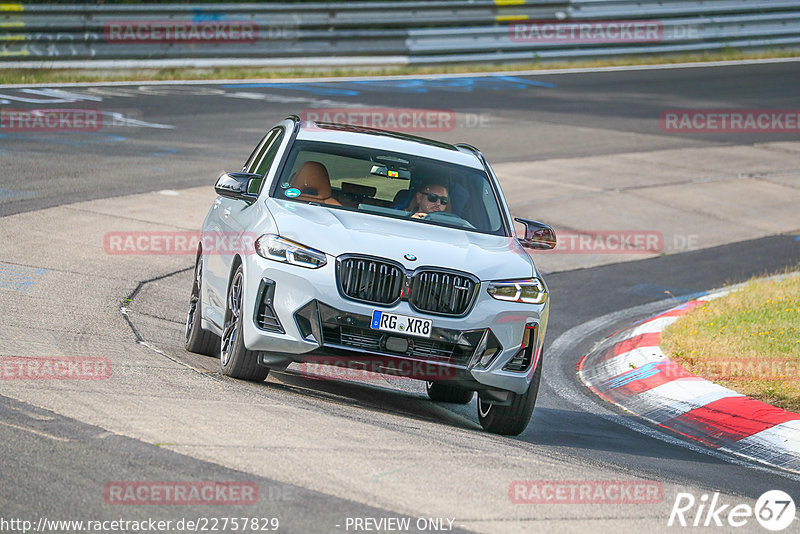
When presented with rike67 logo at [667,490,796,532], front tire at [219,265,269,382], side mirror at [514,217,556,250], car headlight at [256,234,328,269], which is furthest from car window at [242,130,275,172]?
rike67 logo at [667,490,796,532]

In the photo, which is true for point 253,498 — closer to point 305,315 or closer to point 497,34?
point 305,315

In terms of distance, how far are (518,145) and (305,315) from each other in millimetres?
14750

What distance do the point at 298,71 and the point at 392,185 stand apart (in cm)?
1935

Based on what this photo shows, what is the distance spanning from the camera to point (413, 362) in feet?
23.5

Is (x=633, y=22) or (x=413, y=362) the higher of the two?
(x=633, y=22)

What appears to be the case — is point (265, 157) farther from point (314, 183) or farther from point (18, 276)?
point (18, 276)

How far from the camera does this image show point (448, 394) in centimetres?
888

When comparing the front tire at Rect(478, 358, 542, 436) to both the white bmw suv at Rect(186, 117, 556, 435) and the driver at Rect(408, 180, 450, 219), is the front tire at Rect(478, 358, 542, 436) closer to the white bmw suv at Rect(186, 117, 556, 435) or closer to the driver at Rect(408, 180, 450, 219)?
the white bmw suv at Rect(186, 117, 556, 435)

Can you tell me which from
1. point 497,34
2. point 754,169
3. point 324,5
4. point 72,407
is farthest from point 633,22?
point 72,407

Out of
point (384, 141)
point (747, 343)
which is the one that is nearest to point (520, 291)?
point (384, 141)

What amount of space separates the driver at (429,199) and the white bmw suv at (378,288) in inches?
0.4

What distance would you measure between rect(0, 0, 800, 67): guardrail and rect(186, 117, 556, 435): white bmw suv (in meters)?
16.8

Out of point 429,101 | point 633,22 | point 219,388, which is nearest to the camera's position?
point 219,388

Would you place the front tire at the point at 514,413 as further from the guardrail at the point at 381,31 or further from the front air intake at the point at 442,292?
the guardrail at the point at 381,31
